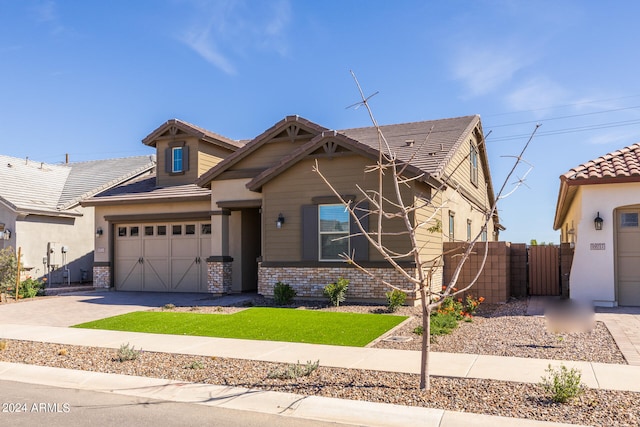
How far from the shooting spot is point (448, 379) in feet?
25.2

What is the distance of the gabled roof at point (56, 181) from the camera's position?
2367 cm

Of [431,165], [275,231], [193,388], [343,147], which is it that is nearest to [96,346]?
[193,388]

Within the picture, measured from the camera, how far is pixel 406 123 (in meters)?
22.7

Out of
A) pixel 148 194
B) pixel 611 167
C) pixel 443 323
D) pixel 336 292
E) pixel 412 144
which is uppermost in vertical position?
pixel 412 144

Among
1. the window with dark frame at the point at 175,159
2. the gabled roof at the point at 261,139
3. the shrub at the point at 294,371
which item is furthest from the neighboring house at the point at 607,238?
the window with dark frame at the point at 175,159

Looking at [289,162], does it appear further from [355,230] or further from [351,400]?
[351,400]

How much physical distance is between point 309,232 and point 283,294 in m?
1.90

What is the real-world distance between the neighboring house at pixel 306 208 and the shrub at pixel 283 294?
0.45 metres

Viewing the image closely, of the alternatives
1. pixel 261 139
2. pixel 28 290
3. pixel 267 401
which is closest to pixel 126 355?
pixel 267 401

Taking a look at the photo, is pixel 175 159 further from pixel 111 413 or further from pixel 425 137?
pixel 111 413

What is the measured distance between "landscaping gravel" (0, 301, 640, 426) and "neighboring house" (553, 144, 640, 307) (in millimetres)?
3024

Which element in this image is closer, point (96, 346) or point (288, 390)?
point (288, 390)

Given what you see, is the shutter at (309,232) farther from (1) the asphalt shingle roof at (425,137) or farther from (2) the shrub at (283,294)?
(1) the asphalt shingle roof at (425,137)

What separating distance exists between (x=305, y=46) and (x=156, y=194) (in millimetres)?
9293
